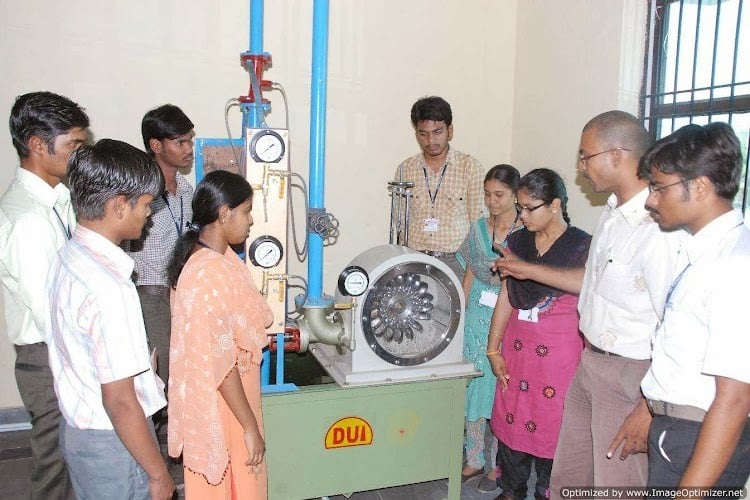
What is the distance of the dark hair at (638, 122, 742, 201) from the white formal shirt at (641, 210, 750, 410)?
0.08 metres

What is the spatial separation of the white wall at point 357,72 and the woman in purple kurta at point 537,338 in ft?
3.09

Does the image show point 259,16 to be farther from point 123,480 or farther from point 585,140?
point 123,480

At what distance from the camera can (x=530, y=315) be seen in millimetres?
2279

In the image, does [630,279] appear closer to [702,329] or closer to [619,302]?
[619,302]

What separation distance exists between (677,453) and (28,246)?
1.74m

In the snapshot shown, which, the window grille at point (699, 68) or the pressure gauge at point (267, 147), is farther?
the window grille at point (699, 68)

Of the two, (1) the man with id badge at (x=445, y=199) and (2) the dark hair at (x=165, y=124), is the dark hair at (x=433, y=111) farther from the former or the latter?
(2) the dark hair at (x=165, y=124)

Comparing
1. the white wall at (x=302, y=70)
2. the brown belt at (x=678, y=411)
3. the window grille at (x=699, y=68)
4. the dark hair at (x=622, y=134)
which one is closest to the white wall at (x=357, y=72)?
the white wall at (x=302, y=70)

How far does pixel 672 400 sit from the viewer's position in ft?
4.39

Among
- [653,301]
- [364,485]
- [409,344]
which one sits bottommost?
[364,485]

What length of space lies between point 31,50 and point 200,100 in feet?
2.76

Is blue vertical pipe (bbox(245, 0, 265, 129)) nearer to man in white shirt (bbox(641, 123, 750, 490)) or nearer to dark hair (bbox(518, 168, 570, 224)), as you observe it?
dark hair (bbox(518, 168, 570, 224))

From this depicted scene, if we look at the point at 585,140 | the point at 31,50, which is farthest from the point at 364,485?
the point at 31,50

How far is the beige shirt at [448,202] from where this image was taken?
3.03m
